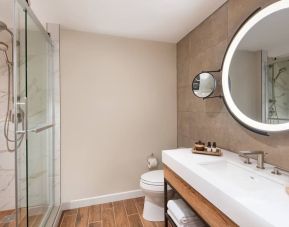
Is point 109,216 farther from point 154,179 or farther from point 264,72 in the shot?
point 264,72

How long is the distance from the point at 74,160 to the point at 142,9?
6.22 feet

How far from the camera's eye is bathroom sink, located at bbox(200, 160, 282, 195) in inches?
40.0

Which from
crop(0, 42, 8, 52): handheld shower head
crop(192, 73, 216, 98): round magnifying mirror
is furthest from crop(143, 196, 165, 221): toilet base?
crop(0, 42, 8, 52): handheld shower head

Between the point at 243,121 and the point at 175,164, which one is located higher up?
the point at 243,121

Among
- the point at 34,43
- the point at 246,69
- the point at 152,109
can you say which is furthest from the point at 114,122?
the point at 246,69

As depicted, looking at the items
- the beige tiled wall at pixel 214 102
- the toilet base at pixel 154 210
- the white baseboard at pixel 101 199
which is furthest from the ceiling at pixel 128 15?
the white baseboard at pixel 101 199

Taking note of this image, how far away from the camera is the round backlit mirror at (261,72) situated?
120cm

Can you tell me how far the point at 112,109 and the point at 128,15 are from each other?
112 cm

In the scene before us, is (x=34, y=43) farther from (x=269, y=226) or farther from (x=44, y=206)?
(x=269, y=226)

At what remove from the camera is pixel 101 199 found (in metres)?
2.29

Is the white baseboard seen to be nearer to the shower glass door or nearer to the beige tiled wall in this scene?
the shower glass door

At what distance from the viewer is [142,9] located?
175 cm

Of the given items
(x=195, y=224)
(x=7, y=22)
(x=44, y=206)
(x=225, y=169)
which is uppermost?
(x=7, y=22)

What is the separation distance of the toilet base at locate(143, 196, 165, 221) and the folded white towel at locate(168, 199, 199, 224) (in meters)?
→ 0.47
